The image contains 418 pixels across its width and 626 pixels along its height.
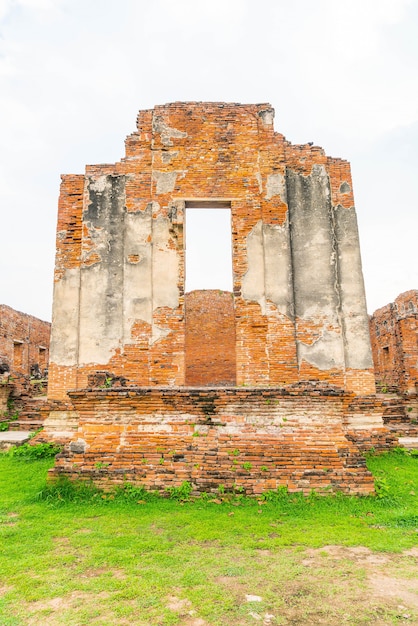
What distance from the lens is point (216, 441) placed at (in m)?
5.54

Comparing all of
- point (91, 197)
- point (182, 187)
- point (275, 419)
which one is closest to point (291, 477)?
point (275, 419)

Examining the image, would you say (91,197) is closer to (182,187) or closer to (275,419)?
(182,187)

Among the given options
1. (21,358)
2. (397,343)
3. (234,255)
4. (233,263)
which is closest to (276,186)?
(234,255)

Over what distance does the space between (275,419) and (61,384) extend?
5.36 m

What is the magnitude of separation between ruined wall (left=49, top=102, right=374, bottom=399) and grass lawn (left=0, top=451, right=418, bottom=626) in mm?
3977

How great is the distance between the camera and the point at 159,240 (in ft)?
32.1

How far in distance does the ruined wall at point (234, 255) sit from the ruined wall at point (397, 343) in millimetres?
4178

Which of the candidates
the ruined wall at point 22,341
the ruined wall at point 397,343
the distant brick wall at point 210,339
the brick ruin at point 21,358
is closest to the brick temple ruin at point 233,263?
the brick ruin at point 21,358

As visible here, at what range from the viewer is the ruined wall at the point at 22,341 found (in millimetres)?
17453

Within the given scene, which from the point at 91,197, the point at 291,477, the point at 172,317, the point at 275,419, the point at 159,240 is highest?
the point at 91,197

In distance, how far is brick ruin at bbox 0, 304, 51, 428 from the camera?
40.0 ft

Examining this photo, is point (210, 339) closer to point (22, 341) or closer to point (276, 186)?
point (276, 186)

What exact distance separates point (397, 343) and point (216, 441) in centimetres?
1077

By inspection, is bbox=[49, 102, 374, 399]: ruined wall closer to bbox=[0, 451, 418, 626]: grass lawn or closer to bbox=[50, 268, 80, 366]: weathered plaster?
bbox=[50, 268, 80, 366]: weathered plaster
